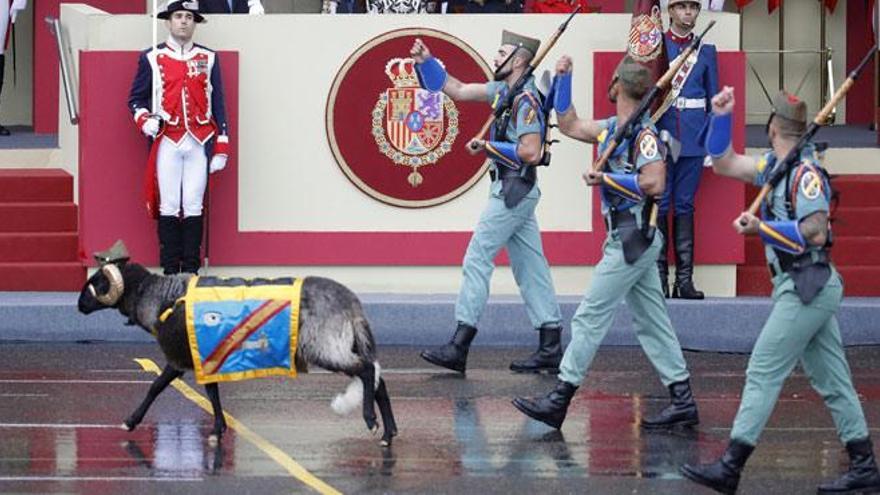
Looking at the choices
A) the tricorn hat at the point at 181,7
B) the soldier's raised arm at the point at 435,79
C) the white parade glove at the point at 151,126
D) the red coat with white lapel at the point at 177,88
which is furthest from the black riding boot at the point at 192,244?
the soldier's raised arm at the point at 435,79

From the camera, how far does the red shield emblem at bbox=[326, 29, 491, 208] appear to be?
1758 cm

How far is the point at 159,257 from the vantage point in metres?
17.5

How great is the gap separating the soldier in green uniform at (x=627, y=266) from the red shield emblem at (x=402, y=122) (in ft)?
15.3

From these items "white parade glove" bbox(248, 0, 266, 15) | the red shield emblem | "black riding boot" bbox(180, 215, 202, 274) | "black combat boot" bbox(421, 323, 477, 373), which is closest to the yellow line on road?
"black combat boot" bbox(421, 323, 477, 373)

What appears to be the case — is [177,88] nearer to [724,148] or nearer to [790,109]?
[724,148]

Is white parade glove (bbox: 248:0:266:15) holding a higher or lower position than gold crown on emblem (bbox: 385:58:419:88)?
higher

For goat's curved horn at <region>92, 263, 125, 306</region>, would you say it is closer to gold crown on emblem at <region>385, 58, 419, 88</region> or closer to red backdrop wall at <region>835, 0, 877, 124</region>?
gold crown on emblem at <region>385, 58, 419, 88</region>

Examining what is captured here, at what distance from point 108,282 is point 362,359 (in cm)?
152

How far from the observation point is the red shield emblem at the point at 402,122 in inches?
692

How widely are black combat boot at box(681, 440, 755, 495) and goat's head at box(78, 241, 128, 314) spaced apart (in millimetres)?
3443

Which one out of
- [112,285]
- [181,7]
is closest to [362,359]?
[112,285]

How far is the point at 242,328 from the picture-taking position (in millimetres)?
→ 11969

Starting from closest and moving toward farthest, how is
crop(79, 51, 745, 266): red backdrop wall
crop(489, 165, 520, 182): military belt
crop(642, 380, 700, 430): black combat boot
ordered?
crop(642, 380, 700, 430): black combat boot
crop(489, 165, 520, 182): military belt
crop(79, 51, 745, 266): red backdrop wall

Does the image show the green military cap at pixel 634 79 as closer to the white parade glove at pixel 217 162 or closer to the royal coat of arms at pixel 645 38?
the royal coat of arms at pixel 645 38
